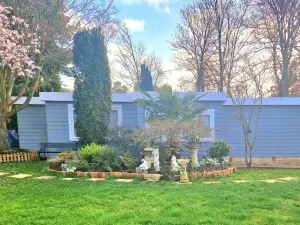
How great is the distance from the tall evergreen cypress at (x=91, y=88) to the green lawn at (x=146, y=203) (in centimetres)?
339

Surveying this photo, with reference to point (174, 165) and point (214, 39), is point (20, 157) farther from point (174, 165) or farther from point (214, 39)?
point (214, 39)

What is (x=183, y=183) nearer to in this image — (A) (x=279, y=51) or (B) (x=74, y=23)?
(B) (x=74, y=23)

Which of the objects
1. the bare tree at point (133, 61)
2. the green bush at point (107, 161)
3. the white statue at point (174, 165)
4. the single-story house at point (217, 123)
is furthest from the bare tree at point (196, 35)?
the green bush at point (107, 161)

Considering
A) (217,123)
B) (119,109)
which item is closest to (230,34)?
(217,123)

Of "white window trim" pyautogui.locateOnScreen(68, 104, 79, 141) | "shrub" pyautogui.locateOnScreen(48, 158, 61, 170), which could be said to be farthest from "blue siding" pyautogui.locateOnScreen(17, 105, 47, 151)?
"shrub" pyautogui.locateOnScreen(48, 158, 61, 170)

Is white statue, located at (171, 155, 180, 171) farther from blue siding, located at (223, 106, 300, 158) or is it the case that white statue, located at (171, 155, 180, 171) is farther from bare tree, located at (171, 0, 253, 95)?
bare tree, located at (171, 0, 253, 95)

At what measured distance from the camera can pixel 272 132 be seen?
10344 mm

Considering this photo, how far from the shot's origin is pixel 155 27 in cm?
1666

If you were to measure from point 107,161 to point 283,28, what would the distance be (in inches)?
536

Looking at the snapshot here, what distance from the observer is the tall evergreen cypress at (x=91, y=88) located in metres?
8.69

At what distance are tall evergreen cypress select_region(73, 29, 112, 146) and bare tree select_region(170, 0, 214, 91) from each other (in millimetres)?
8985

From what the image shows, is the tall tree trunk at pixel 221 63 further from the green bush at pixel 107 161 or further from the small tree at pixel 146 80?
the green bush at pixel 107 161

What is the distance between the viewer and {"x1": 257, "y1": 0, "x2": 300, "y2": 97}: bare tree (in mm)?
14117

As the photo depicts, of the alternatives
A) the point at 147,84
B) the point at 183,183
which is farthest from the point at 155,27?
the point at 183,183
